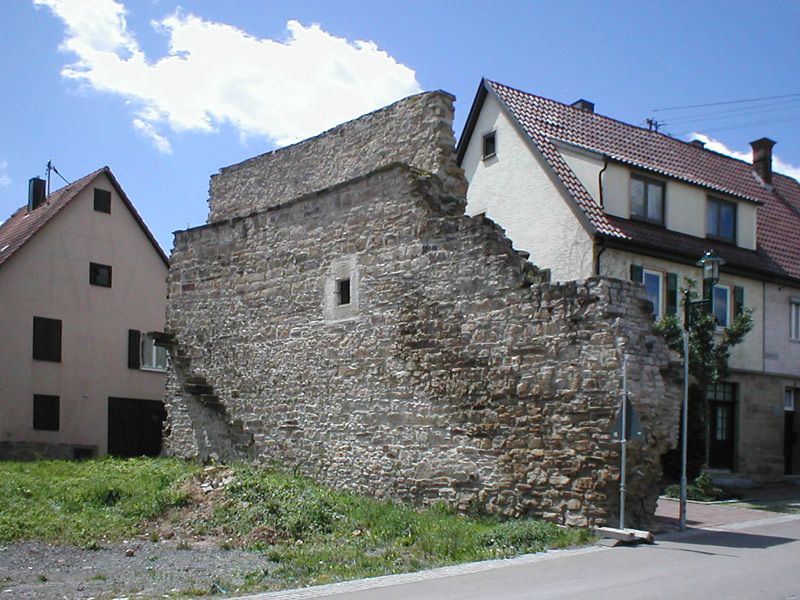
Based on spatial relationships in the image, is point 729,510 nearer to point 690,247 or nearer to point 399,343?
point 399,343

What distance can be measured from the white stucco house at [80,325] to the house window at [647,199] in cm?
1406

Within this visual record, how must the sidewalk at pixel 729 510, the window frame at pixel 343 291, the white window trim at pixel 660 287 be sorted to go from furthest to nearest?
the white window trim at pixel 660 287
the window frame at pixel 343 291
the sidewalk at pixel 729 510

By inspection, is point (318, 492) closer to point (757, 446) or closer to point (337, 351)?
point (337, 351)

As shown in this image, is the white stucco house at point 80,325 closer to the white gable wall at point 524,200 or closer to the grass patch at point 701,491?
the white gable wall at point 524,200

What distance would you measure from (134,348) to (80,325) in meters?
1.92

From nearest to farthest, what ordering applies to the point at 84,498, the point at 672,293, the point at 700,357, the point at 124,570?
1. the point at 124,570
2. the point at 84,498
3. the point at 700,357
4. the point at 672,293

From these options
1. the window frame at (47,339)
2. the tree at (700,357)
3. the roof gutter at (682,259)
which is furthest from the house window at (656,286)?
the window frame at (47,339)

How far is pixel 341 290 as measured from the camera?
16422 mm

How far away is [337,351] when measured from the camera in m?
16.3

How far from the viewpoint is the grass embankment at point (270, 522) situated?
11.1m

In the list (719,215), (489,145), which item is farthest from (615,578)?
(719,215)

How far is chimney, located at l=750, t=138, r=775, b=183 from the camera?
2891 centimetres

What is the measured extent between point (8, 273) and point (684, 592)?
70.3ft

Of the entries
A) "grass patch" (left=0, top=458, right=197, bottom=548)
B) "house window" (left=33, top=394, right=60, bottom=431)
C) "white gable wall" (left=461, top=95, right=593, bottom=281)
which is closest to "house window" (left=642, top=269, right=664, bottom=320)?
"white gable wall" (left=461, top=95, right=593, bottom=281)
